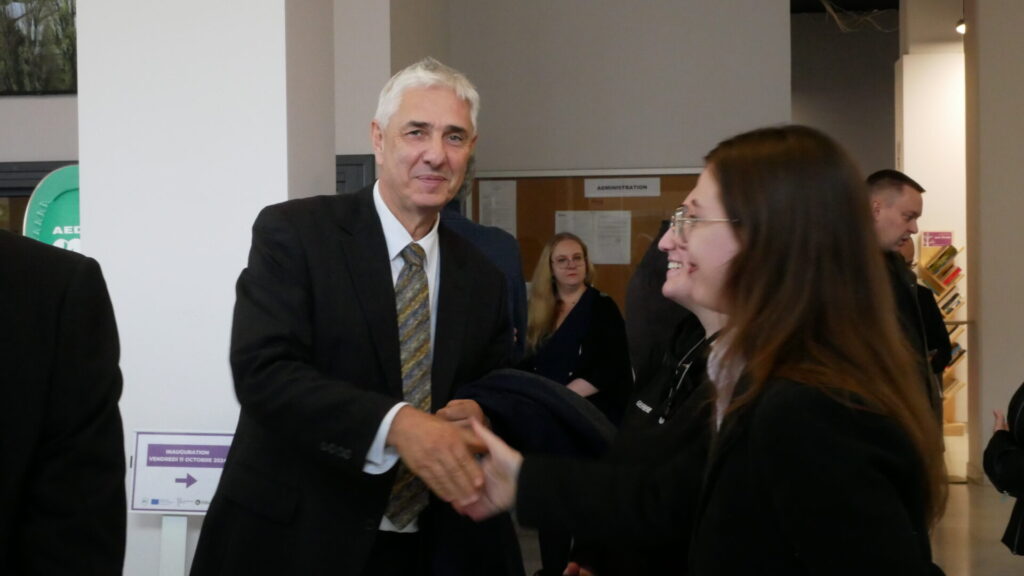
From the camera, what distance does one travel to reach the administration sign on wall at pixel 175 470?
2803 mm

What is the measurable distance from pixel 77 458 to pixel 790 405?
84 cm

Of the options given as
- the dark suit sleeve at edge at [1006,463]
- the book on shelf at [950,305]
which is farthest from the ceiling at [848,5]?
the dark suit sleeve at edge at [1006,463]

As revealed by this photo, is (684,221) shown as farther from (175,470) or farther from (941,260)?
(941,260)

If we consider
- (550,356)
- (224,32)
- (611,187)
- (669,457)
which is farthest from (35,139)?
(669,457)

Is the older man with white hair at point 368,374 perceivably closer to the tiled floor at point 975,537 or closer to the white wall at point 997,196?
→ the tiled floor at point 975,537

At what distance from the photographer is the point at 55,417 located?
131 cm

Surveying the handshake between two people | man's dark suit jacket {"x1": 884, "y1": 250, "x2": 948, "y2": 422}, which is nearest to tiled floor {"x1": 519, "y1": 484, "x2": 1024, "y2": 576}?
man's dark suit jacket {"x1": 884, "y1": 250, "x2": 948, "y2": 422}

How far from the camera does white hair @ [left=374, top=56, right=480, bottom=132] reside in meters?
2.33

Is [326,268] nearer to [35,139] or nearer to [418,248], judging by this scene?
[418,248]

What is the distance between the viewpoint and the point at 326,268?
218 cm

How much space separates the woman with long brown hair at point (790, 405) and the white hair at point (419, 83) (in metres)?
0.78

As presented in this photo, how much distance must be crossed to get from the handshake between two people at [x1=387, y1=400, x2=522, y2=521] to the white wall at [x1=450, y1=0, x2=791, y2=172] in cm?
594

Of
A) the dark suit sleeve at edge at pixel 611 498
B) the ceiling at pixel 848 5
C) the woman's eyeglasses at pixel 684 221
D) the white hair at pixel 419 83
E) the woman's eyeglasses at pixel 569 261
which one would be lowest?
the dark suit sleeve at edge at pixel 611 498

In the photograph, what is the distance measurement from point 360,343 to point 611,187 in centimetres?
579
